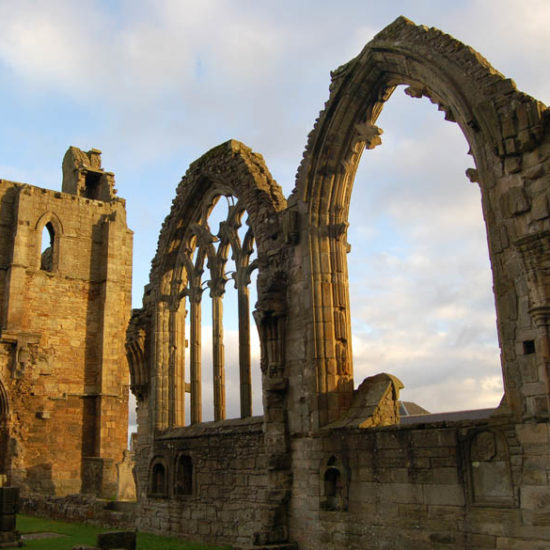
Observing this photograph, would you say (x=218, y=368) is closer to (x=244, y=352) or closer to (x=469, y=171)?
(x=244, y=352)

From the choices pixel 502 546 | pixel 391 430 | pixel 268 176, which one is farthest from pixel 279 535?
pixel 268 176

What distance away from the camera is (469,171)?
7.53m

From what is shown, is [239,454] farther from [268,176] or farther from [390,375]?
[268,176]

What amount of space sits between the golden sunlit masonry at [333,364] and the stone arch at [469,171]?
19 mm

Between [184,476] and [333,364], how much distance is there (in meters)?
3.96

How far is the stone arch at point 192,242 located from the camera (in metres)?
10.4

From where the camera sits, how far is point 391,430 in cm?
763

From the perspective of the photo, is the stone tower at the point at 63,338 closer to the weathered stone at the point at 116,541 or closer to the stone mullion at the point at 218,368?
the stone mullion at the point at 218,368

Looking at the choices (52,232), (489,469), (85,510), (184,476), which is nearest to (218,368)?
(184,476)

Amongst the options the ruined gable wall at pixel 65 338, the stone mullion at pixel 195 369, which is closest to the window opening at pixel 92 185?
the ruined gable wall at pixel 65 338

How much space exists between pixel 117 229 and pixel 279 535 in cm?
1865

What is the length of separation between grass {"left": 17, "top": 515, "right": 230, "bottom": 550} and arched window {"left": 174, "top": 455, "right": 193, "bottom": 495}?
0.75 m

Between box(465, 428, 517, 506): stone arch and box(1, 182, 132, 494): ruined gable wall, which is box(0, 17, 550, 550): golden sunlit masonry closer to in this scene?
box(465, 428, 517, 506): stone arch

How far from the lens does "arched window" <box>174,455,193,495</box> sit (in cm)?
1129
